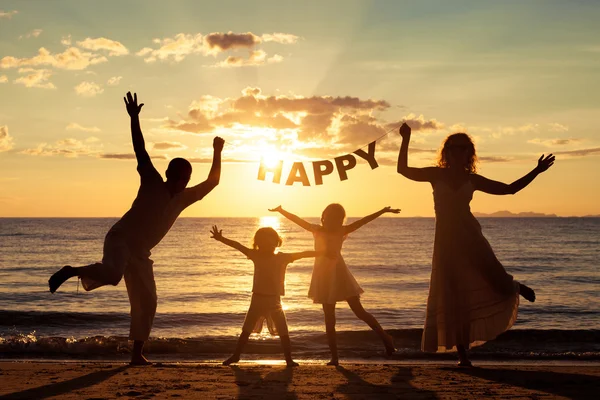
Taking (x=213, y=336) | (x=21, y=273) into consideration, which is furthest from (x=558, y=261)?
(x=213, y=336)

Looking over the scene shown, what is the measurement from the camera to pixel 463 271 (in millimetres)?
7676

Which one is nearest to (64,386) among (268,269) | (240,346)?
(240,346)

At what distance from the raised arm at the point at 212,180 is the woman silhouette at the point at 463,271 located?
218cm

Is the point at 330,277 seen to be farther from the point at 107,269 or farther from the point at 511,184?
the point at 107,269

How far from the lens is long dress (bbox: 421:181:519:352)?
7.58m

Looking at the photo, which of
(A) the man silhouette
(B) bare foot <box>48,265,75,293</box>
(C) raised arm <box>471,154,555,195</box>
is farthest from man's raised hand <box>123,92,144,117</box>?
(C) raised arm <box>471,154,555,195</box>

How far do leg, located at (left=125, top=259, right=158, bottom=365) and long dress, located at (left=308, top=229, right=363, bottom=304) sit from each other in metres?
1.95

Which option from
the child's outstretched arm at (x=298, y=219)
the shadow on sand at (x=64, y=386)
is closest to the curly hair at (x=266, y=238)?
the child's outstretched arm at (x=298, y=219)

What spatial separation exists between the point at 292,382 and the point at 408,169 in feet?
8.67

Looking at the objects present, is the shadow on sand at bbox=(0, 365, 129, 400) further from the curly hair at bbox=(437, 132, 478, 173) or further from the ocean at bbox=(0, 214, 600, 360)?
the curly hair at bbox=(437, 132, 478, 173)

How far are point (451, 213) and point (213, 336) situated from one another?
7.49m

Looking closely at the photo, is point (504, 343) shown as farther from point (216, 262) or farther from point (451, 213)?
point (216, 262)

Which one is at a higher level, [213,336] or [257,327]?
[257,327]

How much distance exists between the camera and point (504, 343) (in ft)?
43.5
